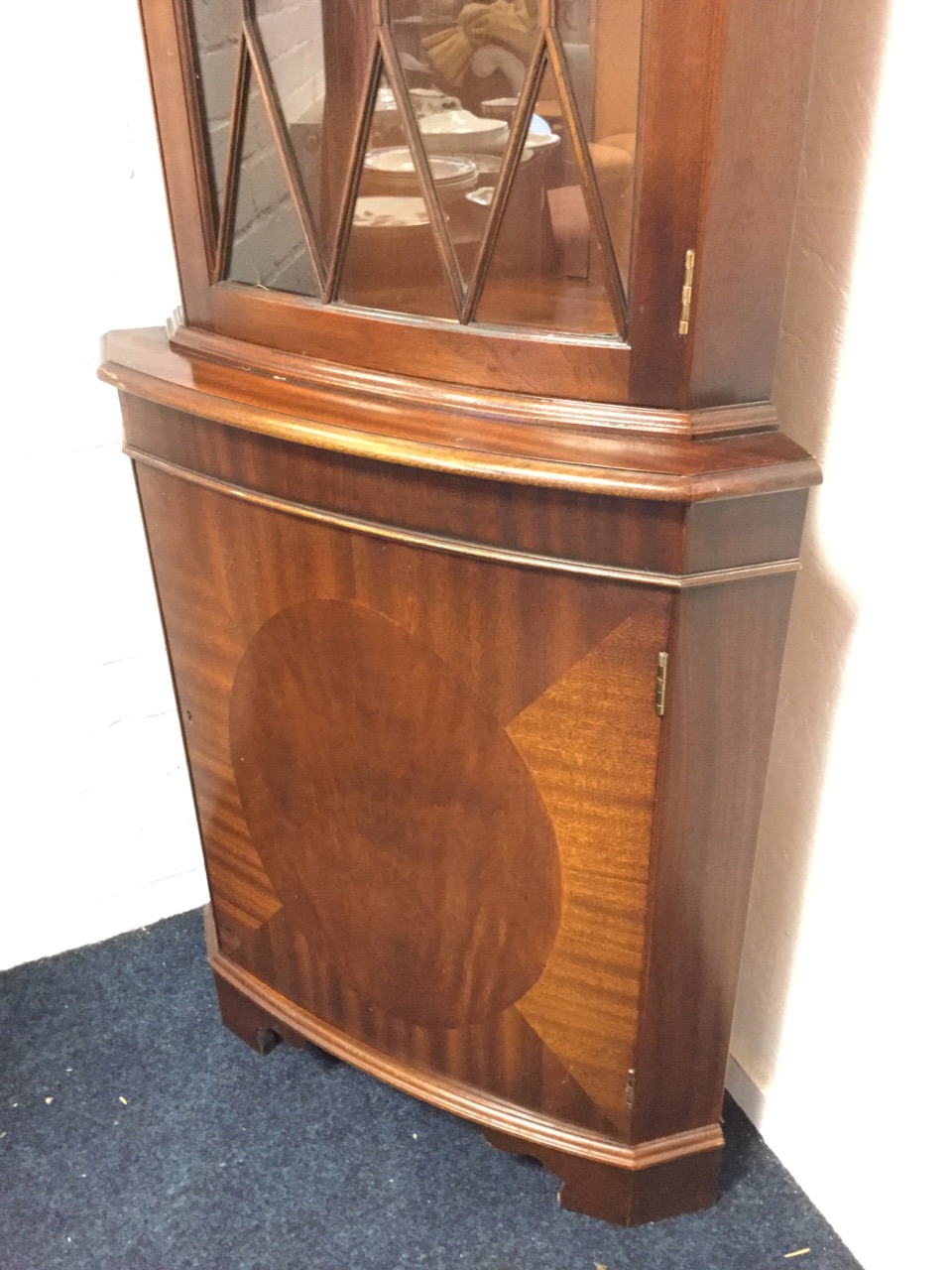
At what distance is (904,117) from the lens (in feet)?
2.37

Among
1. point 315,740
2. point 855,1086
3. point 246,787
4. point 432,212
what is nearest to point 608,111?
point 432,212

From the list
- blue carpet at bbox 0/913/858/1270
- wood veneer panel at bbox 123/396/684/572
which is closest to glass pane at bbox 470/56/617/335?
wood veneer panel at bbox 123/396/684/572

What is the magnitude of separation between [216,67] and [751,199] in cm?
45

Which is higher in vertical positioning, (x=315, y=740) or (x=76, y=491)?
Answer: (x=76, y=491)

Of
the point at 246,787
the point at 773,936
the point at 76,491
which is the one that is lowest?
the point at 773,936

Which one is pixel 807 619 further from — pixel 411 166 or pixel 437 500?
pixel 411 166

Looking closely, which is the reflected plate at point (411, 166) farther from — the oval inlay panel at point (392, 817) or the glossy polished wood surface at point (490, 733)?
the oval inlay panel at point (392, 817)

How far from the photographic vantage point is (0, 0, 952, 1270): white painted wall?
77cm

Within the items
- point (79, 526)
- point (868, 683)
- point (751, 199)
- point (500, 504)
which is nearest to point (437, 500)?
point (500, 504)

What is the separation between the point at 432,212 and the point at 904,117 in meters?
0.34

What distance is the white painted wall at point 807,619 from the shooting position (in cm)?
77

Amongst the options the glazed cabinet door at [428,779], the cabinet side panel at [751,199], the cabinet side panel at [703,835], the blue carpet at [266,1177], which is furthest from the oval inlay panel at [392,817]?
the cabinet side panel at [751,199]

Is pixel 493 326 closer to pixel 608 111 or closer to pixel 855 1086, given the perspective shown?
pixel 608 111

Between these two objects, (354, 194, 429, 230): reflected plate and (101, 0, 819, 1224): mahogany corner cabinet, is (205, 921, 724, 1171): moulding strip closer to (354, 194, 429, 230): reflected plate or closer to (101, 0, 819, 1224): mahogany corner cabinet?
(101, 0, 819, 1224): mahogany corner cabinet
